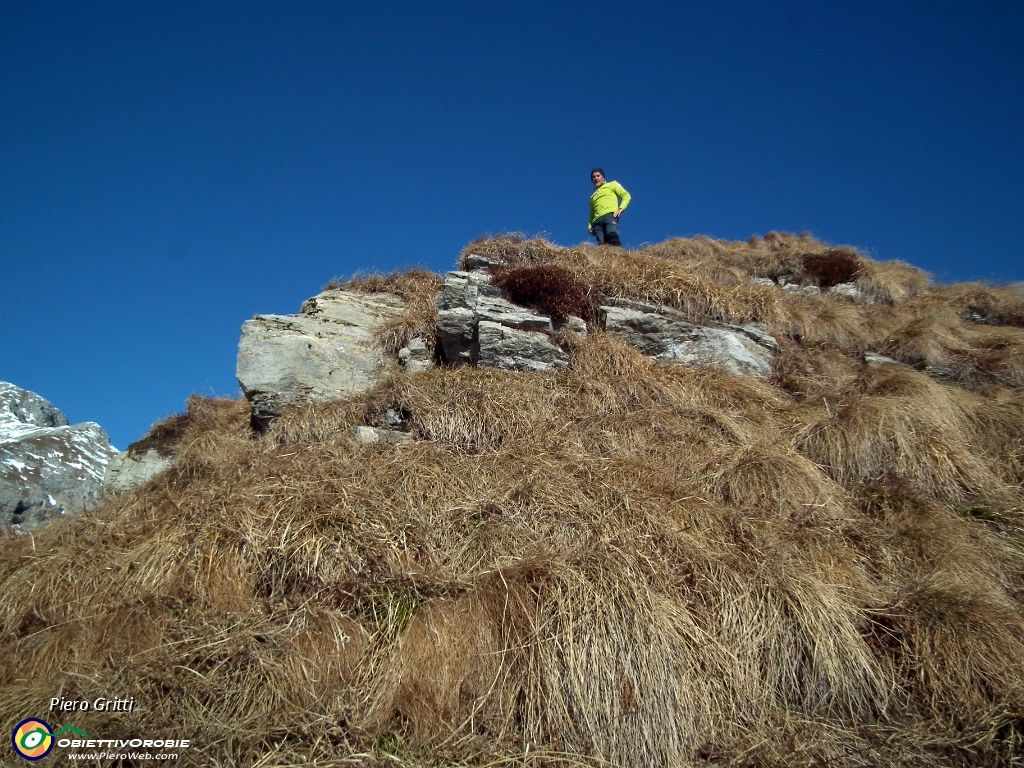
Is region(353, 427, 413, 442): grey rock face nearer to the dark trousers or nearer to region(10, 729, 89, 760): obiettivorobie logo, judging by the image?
region(10, 729, 89, 760): obiettivorobie logo

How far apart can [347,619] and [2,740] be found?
5.92 feet

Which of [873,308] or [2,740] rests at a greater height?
[873,308]

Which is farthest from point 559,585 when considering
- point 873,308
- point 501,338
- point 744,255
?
point 744,255

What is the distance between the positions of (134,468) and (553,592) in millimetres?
7426

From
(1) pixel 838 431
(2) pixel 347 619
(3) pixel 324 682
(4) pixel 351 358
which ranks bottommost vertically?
(3) pixel 324 682

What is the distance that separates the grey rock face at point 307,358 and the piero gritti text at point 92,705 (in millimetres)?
4506

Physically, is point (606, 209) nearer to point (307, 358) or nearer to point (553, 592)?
point (307, 358)

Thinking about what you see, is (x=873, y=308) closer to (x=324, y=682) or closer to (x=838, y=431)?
(x=838, y=431)

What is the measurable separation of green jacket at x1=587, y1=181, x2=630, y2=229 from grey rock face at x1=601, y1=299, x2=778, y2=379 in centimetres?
456

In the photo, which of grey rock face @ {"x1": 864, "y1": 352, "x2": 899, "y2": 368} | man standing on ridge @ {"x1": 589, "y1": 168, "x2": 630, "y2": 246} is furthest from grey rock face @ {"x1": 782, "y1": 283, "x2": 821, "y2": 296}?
man standing on ridge @ {"x1": 589, "y1": 168, "x2": 630, "y2": 246}

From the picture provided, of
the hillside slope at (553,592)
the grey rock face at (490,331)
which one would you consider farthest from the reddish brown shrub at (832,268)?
the grey rock face at (490,331)

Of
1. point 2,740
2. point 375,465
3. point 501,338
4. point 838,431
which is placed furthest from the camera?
point 501,338

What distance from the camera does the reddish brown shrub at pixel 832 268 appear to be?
13102mm

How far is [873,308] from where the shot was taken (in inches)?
459
